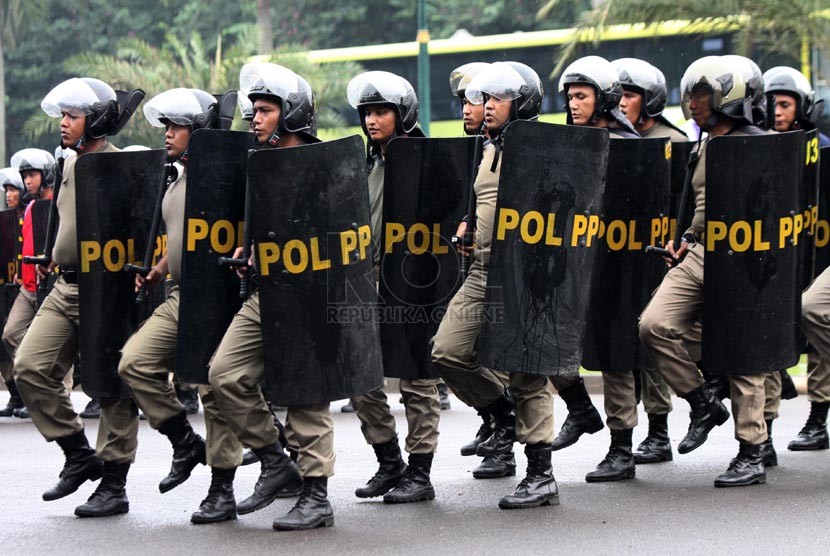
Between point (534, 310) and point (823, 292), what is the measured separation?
1.74 metres

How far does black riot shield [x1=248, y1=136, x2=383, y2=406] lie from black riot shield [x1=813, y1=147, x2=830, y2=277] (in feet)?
9.34

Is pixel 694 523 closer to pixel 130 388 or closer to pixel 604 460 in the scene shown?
pixel 604 460

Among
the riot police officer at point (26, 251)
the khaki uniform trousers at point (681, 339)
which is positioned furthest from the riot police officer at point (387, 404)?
the riot police officer at point (26, 251)

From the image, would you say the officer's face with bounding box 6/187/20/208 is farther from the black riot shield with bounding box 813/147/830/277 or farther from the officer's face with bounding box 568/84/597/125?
the black riot shield with bounding box 813/147/830/277

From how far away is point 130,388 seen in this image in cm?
593

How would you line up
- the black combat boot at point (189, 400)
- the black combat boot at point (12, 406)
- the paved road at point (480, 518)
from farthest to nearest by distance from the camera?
the black combat boot at point (12, 406)
the black combat boot at point (189, 400)
the paved road at point (480, 518)

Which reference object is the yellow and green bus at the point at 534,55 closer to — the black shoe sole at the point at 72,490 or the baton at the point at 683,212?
the baton at the point at 683,212

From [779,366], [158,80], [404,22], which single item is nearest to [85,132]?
[779,366]

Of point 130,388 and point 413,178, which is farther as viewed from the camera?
point 413,178

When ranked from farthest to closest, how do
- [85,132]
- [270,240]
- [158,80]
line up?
[158,80]
[85,132]
[270,240]

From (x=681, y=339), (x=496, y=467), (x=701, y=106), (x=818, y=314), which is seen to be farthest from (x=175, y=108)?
(x=818, y=314)

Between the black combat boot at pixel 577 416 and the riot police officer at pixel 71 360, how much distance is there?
7.30 ft

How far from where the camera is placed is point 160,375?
593cm

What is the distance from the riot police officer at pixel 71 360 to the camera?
6.14 meters
